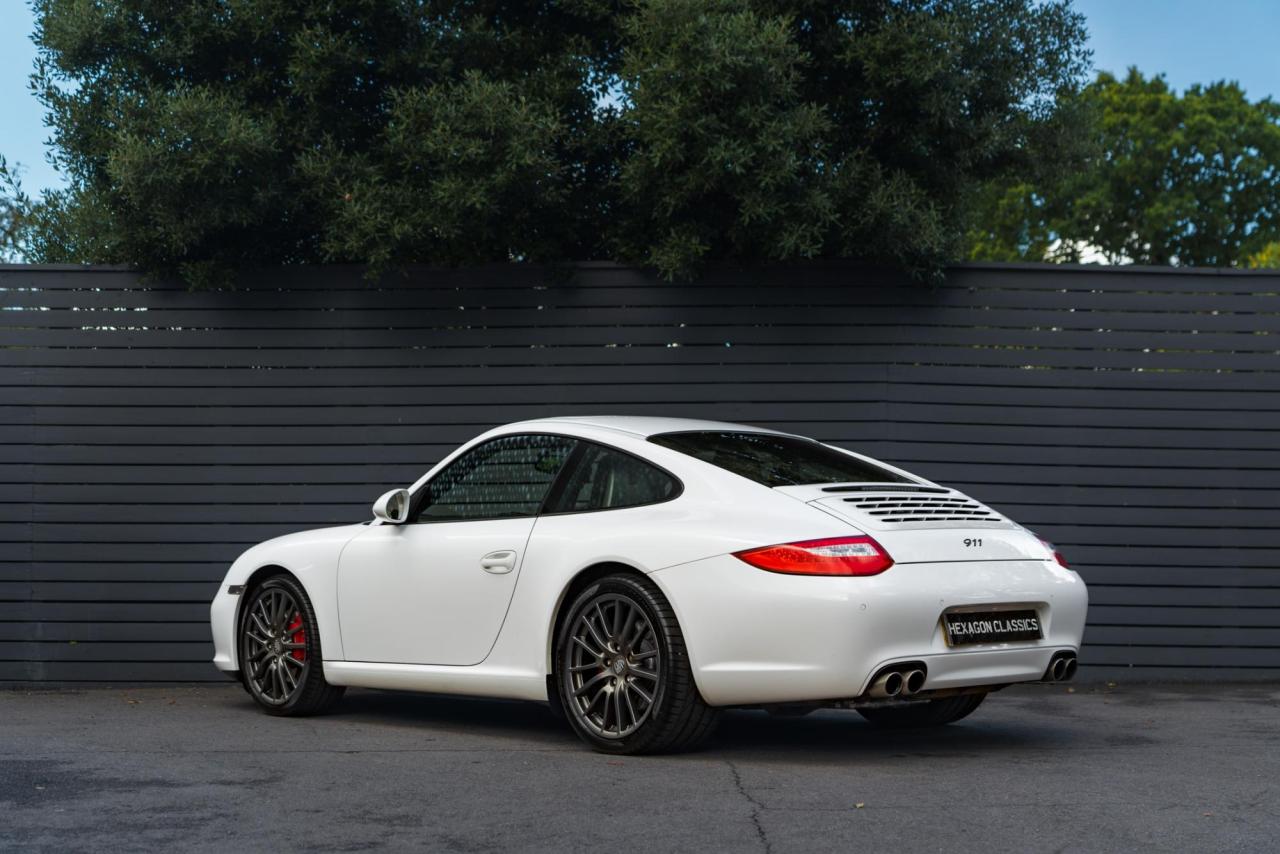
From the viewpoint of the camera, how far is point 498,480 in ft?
23.7

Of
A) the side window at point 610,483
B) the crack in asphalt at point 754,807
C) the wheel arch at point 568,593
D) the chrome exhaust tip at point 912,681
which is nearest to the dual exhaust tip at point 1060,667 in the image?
the chrome exhaust tip at point 912,681

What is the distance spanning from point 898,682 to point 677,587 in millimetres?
929

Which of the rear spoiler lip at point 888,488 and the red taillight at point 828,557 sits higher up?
the rear spoiler lip at point 888,488

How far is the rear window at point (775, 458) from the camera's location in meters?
6.49

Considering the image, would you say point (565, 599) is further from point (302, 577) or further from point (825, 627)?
point (302, 577)

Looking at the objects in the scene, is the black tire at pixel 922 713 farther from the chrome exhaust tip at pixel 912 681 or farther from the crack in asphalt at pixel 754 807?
the crack in asphalt at pixel 754 807

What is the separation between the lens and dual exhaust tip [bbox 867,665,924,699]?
575 cm

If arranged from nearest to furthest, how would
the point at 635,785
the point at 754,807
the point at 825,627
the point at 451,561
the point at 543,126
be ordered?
the point at 754,807 < the point at 635,785 < the point at 825,627 < the point at 451,561 < the point at 543,126

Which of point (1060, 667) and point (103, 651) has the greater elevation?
point (1060, 667)

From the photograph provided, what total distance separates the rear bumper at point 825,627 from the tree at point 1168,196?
3841 cm

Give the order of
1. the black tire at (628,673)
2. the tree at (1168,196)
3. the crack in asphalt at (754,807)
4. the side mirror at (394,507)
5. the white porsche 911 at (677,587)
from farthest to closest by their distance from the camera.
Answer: the tree at (1168,196) → the side mirror at (394,507) → the black tire at (628,673) → the white porsche 911 at (677,587) → the crack in asphalt at (754,807)

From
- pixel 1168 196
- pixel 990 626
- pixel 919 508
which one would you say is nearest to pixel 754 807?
pixel 990 626

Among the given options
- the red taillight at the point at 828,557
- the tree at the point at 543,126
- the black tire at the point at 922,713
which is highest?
the tree at the point at 543,126

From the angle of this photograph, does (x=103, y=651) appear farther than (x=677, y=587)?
Yes
